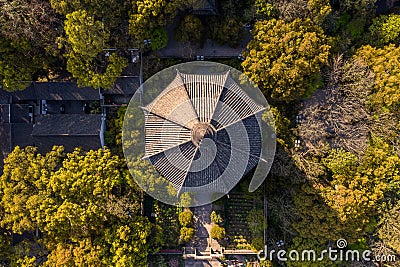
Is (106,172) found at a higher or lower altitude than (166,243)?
higher

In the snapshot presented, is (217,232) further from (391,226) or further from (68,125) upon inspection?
(68,125)

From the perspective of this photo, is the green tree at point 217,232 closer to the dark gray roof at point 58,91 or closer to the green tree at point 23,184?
the green tree at point 23,184

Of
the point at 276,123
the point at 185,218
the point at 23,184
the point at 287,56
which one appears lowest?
the point at 185,218

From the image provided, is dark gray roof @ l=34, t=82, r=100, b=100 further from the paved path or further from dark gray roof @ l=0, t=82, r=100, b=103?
the paved path

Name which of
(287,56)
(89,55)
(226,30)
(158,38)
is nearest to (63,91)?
(89,55)

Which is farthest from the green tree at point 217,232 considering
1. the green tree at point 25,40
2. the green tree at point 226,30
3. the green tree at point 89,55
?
the green tree at point 25,40

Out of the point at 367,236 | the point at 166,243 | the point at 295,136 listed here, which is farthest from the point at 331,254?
the point at 166,243

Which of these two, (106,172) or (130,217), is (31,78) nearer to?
(106,172)
